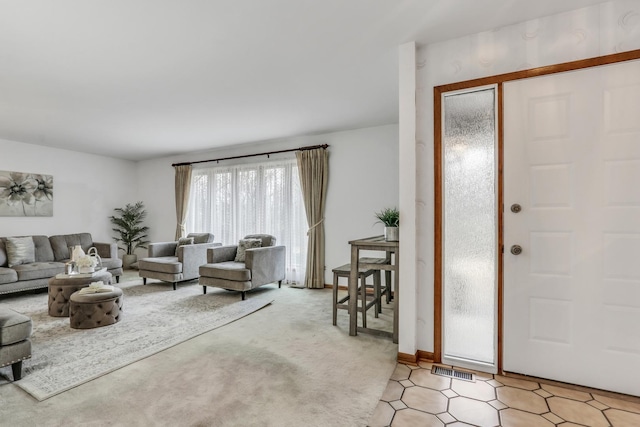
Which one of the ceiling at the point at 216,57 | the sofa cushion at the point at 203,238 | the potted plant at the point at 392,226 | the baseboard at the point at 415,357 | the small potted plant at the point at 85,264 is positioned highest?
the ceiling at the point at 216,57

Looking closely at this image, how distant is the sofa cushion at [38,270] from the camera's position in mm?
4305

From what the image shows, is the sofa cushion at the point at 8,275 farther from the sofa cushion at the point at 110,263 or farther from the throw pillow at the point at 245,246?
the throw pillow at the point at 245,246

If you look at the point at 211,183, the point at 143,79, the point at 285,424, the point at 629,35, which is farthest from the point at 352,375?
the point at 211,183

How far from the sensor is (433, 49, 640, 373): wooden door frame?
203cm

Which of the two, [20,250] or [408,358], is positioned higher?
[20,250]

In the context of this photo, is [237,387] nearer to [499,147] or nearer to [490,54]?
[499,147]

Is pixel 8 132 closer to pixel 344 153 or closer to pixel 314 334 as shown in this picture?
pixel 344 153

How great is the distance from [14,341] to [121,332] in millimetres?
980

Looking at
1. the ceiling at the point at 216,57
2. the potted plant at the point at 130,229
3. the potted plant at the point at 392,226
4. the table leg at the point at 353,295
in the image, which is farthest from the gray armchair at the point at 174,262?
the potted plant at the point at 392,226

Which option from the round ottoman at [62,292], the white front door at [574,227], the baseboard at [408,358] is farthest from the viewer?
the round ottoman at [62,292]

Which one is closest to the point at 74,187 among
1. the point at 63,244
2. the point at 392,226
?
the point at 63,244

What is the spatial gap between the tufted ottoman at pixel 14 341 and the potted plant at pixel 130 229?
4902 mm

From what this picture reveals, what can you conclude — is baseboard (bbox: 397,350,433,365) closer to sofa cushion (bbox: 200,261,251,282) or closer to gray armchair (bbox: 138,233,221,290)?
sofa cushion (bbox: 200,261,251,282)

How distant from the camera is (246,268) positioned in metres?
4.28
